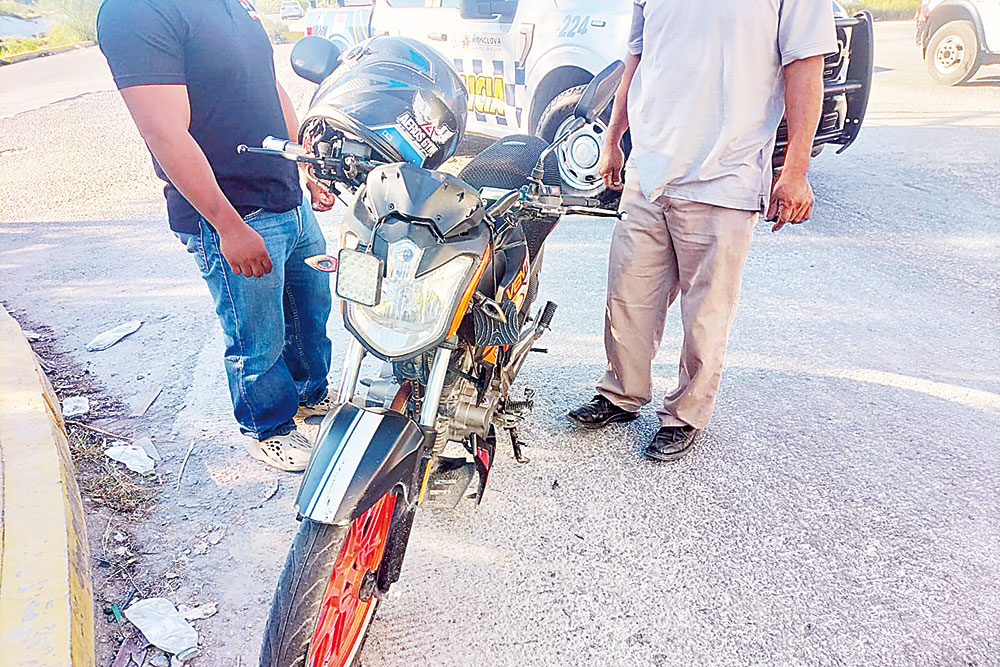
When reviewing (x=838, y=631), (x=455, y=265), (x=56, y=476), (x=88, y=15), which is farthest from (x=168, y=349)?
(x=88, y=15)

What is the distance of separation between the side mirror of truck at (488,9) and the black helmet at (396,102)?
133 inches

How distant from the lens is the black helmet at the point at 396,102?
2.13 meters

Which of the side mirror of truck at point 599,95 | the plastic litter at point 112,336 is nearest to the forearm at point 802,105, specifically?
the side mirror of truck at point 599,95

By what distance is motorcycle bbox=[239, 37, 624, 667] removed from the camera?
1.66 meters

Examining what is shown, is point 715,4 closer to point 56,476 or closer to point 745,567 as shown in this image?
point 745,567

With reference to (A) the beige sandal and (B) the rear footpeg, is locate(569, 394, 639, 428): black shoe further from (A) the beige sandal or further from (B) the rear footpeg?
(A) the beige sandal

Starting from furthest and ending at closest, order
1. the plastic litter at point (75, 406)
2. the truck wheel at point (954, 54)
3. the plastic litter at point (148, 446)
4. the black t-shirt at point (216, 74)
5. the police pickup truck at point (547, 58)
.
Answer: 1. the truck wheel at point (954, 54)
2. the police pickup truck at point (547, 58)
3. the plastic litter at point (75, 406)
4. the plastic litter at point (148, 446)
5. the black t-shirt at point (216, 74)

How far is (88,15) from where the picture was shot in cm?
2266

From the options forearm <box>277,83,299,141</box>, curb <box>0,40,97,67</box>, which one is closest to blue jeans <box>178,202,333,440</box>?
forearm <box>277,83,299,141</box>

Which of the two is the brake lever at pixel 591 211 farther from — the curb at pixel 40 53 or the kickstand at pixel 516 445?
the curb at pixel 40 53

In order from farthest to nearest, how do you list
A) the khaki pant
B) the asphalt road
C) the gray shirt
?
1. the khaki pant
2. the gray shirt
3. the asphalt road

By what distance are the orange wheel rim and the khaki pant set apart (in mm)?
1398

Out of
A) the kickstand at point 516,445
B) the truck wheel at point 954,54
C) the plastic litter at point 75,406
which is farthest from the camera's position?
the truck wheel at point 954,54

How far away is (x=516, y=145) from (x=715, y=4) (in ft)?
3.56
